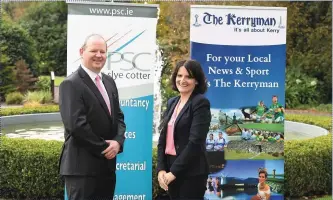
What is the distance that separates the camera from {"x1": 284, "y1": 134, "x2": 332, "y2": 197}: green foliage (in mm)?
5070

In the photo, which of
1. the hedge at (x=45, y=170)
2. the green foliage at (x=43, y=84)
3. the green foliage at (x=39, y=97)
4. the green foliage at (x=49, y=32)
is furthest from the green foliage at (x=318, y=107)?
the hedge at (x=45, y=170)

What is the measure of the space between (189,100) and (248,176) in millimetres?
1588

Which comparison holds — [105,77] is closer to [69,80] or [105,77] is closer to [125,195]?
[69,80]

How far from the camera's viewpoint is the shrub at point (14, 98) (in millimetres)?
12805

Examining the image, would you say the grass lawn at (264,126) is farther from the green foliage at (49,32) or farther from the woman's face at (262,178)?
the green foliage at (49,32)

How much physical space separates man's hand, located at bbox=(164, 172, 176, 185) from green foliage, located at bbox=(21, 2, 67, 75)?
46.9ft

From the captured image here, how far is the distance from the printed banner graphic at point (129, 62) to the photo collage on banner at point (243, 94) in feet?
1.47

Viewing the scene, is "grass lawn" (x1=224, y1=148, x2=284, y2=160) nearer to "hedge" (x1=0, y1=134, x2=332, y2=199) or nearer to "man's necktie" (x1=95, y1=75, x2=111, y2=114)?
"hedge" (x1=0, y1=134, x2=332, y2=199)

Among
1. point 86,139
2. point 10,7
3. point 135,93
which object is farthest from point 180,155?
point 10,7

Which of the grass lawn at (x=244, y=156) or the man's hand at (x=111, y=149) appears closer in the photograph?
the man's hand at (x=111, y=149)

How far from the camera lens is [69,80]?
2701 millimetres

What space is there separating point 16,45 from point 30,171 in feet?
36.6

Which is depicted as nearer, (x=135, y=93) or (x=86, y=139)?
(x=86, y=139)

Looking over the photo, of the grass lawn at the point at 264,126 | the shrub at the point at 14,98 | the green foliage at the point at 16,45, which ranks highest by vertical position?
the green foliage at the point at 16,45
